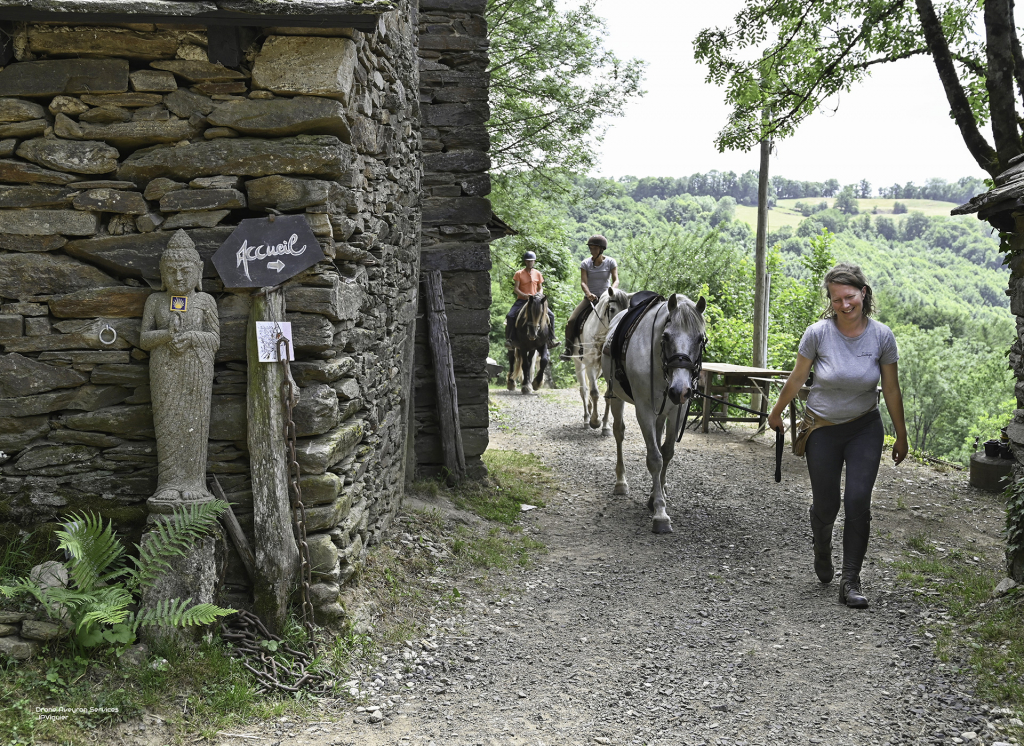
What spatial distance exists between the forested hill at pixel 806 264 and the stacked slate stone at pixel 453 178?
3.82 m

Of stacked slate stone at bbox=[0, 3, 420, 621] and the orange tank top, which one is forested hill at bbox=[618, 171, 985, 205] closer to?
the orange tank top

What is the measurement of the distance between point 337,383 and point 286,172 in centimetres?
118

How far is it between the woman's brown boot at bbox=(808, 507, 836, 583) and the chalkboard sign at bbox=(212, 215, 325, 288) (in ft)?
12.0

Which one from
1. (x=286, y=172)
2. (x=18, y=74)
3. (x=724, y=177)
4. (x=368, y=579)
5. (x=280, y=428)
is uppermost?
(x=724, y=177)

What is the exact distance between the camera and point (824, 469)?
501cm

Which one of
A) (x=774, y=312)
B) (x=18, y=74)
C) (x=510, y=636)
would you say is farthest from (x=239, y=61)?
(x=774, y=312)

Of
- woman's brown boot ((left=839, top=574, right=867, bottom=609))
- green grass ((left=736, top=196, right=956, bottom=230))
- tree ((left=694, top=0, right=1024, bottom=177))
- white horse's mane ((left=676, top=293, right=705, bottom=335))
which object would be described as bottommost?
woman's brown boot ((left=839, top=574, right=867, bottom=609))

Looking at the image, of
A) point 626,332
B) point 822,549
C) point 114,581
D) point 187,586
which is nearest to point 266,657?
point 187,586

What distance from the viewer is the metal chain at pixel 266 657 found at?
375 centimetres

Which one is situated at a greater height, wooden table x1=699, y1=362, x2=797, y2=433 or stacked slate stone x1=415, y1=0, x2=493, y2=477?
stacked slate stone x1=415, y1=0, x2=493, y2=477

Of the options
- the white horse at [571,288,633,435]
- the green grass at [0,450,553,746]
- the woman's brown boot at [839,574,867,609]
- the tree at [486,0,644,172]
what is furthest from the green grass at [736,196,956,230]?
the green grass at [0,450,553,746]

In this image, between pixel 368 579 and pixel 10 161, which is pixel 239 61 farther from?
pixel 368 579

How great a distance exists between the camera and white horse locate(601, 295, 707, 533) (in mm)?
6559

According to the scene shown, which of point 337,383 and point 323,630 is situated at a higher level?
point 337,383
